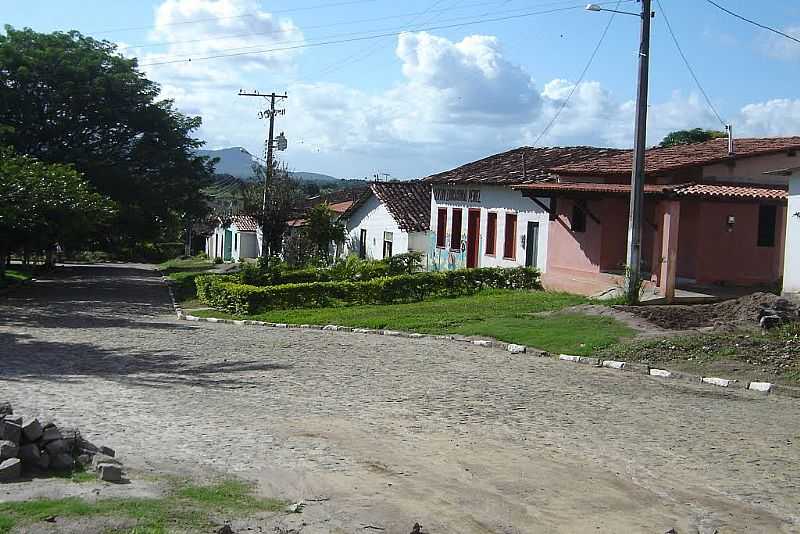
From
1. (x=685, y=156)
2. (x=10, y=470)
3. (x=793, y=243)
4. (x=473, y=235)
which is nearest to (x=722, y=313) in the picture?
(x=793, y=243)

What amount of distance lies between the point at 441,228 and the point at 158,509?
30.6 meters

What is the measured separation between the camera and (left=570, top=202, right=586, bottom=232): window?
2711 centimetres

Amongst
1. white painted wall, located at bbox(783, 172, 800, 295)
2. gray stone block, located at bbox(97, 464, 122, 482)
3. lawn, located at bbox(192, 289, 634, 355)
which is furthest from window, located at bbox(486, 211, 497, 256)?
gray stone block, located at bbox(97, 464, 122, 482)

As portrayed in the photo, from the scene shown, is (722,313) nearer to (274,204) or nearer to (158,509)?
(158,509)

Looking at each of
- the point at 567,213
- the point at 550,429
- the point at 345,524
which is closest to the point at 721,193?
the point at 567,213

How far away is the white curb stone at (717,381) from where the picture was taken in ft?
47.3

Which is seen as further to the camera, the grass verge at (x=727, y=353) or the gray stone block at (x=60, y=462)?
the grass verge at (x=727, y=353)

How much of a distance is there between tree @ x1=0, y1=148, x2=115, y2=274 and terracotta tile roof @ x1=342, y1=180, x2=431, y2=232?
11.6m

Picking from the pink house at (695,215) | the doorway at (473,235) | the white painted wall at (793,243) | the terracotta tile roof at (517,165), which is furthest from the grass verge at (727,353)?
the doorway at (473,235)

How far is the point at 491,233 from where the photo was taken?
1305 inches

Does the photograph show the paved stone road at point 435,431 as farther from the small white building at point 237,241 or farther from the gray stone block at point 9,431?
the small white building at point 237,241

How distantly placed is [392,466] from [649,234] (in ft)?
61.4

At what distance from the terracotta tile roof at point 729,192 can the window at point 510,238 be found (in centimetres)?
921

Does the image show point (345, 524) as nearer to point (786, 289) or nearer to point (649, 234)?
point (786, 289)
